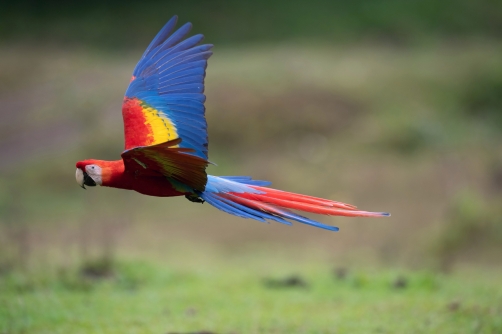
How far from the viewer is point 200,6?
656 inches

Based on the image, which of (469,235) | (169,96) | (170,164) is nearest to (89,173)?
(170,164)

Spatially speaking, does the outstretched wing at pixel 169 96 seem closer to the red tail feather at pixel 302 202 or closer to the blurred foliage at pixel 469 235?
the red tail feather at pixel 302 202

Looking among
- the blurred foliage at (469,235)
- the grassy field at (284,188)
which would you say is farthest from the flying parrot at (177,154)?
the blurred foliage at (469,235)

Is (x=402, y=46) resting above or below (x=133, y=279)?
above

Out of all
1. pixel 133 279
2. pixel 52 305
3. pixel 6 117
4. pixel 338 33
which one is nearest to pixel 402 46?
pixel 338 33

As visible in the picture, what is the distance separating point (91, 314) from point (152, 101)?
1.64 metres

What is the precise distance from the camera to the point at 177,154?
2604 mm

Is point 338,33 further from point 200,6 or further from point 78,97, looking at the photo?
point 78,97

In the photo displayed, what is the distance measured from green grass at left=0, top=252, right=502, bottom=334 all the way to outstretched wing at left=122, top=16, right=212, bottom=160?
1228 millimetres

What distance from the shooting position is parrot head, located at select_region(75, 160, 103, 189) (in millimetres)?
2822

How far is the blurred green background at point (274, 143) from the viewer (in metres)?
5.77

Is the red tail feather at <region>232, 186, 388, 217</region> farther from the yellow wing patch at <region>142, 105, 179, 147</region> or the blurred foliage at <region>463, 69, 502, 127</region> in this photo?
the blurred foliage at <region>463, 69, 502, 127</region>

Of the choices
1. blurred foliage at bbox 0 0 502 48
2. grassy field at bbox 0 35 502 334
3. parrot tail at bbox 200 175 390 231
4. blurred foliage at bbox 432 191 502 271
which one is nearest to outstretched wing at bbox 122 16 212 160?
parrot tail at bbox 200 175 390 231

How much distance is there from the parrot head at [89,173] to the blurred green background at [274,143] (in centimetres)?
128
